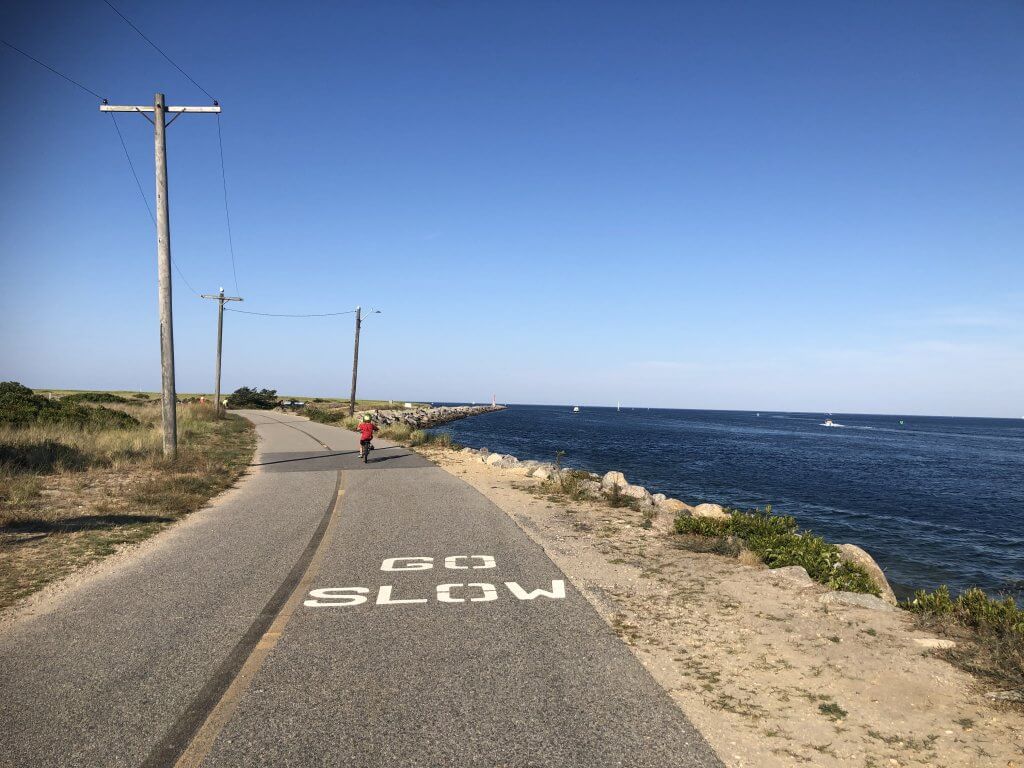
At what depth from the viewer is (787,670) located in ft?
15.9

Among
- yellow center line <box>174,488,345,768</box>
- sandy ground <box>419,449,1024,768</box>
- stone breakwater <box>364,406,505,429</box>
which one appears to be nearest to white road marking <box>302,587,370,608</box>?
yellow center line <box>174,488,345,768</box>

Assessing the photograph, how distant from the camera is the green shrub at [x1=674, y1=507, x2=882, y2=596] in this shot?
299 inches

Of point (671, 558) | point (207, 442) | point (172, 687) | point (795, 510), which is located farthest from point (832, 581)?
point (207, 442)

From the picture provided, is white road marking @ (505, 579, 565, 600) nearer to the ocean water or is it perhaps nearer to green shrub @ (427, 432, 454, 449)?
the ocean water

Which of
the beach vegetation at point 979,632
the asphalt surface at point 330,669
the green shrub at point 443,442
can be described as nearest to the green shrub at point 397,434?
the green shrub at point 443,442

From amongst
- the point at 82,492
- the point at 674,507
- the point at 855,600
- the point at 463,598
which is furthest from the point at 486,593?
the point at 82,492

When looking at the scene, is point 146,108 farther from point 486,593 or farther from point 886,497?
point 886,497

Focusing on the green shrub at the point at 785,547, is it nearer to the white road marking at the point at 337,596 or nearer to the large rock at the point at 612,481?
the large rock at the point at 612,481

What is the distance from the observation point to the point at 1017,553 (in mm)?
17391

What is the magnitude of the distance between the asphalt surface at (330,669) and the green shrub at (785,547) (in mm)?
2983

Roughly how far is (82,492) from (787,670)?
42.9 feet

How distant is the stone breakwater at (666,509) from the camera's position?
6648mm

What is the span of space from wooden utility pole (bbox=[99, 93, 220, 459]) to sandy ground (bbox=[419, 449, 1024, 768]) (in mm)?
12529

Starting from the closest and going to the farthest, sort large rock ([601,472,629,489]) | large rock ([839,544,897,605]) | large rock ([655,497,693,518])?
large rock ([839,544,897,605]) → large rock ([655,497,693,518]) → large rock ([601,472,629,489])
